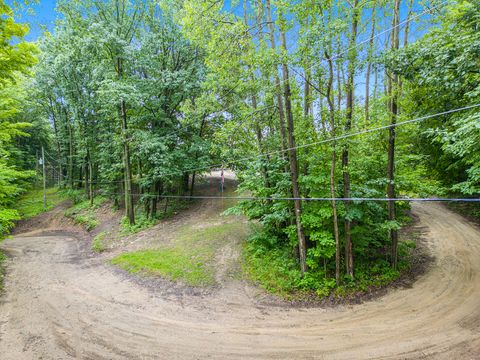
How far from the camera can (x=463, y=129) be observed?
4.99 m

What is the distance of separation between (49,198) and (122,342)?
1028 inches

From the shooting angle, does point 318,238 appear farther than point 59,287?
No

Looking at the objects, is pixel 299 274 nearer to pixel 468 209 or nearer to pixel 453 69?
pixel 453 69

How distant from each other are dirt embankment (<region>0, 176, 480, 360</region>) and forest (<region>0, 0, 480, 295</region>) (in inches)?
53.4

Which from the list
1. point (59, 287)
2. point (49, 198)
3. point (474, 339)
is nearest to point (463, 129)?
point (474, 339)

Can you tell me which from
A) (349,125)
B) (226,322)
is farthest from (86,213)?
(349,125)

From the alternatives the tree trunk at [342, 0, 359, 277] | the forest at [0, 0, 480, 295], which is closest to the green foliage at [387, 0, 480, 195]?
the forest at [0, 0, 480, 295]

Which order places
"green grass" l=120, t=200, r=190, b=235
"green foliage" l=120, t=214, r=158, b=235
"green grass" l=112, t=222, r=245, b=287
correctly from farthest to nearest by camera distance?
"green grass" l=120, t=200, r=190, b=235
"green foliage" l=120, t=214, r=158, b=235
"green grass" l=112, t=222, r=245, b=287

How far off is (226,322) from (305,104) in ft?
25.0

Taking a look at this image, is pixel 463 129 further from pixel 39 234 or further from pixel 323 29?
pixel 39 234

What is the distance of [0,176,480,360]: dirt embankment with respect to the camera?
561 cm

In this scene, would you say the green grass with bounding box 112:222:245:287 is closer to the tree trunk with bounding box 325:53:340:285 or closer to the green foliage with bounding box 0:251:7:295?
the green foliage with bounding box 0:251:7:295

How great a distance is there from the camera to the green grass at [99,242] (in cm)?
1365

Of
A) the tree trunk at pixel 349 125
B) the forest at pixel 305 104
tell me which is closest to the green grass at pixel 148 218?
the forest at pixel 305 104
